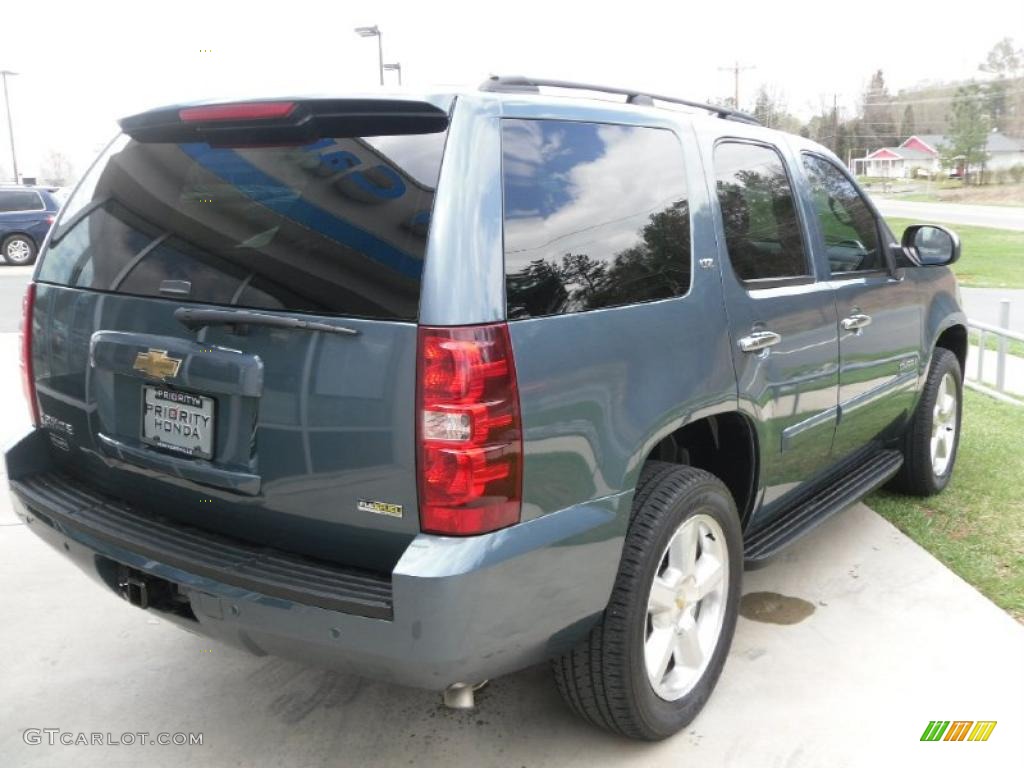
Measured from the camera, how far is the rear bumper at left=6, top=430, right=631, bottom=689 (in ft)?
6.77

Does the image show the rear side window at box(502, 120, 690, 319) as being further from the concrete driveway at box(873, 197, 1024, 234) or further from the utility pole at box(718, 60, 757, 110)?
the utility pole at box(718, 60, 757, 110)

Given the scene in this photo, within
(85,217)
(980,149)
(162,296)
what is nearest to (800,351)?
(162,296)

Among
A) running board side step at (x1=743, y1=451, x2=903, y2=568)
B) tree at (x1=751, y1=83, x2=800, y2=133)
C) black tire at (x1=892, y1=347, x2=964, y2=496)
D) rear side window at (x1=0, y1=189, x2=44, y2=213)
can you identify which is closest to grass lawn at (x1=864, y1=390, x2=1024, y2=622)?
black tire at (x1=892, y1=347, x2=964, y2=496)

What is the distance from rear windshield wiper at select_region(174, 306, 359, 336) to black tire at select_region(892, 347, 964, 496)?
3.54 m

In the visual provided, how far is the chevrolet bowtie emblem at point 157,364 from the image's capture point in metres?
2.37

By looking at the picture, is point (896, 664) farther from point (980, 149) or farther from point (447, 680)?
point (980, 149)

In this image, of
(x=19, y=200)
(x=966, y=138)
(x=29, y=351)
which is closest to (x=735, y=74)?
(x=966, y=138)

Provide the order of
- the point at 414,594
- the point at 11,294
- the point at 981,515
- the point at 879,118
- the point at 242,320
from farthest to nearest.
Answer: the point at 879,118
the point at 11,294
the point at 981,515
the point at 242,320
the point at 414,594

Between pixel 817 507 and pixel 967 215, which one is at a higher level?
pixel 817 507

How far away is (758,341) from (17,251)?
70.0 feet

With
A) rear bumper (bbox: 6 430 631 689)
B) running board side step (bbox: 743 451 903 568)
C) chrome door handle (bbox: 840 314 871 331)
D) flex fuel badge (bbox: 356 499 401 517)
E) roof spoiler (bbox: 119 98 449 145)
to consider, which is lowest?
running board side step (bbox: 743 451 903 568)

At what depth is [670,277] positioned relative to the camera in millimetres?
2711

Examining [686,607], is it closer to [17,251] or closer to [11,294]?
[11,294]

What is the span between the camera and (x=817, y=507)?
371 cm
